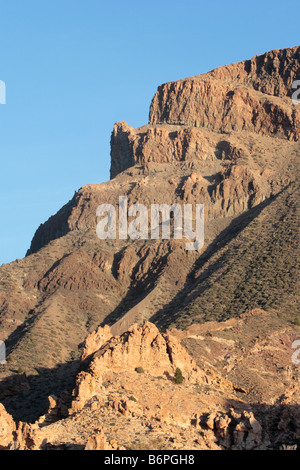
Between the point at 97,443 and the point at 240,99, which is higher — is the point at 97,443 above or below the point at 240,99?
below

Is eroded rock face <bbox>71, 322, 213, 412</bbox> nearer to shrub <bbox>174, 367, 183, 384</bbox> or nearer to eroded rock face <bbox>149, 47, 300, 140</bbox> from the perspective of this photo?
shrub <bbox>174, 367, 183, 384</bbox>

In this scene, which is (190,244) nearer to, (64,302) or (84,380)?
(64,302)

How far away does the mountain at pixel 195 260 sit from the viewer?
2734 inches

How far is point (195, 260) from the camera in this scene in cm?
10200

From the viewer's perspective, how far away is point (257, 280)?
8662cm

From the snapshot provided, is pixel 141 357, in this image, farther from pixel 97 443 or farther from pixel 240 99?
pixel 240 99

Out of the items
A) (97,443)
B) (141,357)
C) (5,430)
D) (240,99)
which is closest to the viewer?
(97,443)

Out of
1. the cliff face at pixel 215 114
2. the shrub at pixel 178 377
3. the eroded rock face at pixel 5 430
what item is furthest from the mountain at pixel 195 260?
the eroded rock face at pixel 5 430

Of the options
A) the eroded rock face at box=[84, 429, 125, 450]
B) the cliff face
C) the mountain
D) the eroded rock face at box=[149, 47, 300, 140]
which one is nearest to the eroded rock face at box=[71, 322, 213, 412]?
the mountain

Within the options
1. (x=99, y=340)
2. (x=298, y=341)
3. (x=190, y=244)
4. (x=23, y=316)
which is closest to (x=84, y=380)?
(x=99, y=340)

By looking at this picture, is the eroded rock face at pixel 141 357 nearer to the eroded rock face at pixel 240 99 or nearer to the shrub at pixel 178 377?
the shrub at pixel 178 377

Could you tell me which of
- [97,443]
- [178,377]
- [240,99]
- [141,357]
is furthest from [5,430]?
[240,99]

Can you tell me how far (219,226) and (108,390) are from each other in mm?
62009

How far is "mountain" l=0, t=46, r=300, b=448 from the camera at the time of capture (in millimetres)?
69438
